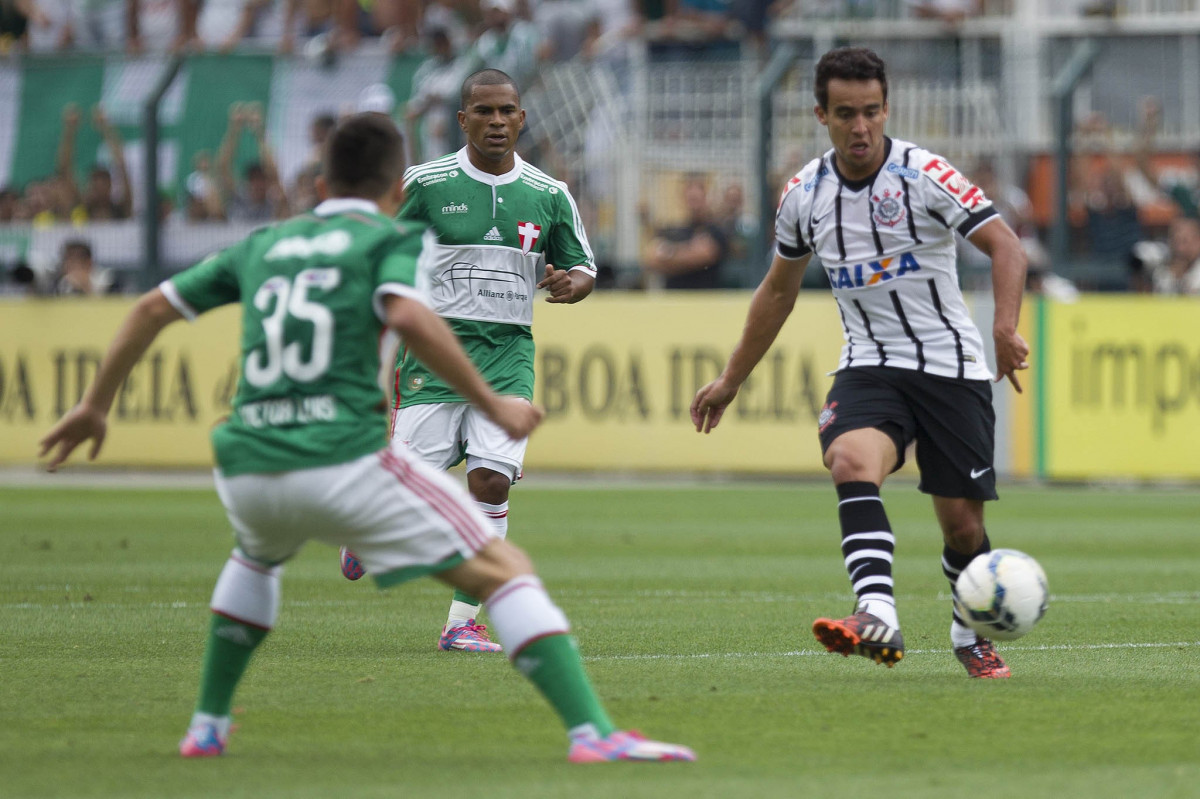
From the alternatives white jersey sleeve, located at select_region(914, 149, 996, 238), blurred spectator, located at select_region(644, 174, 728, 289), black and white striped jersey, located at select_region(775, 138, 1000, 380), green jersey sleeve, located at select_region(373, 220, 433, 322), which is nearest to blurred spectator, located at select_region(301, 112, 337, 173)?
blurred spectator, located at select_region(644, 174, 728, 289)

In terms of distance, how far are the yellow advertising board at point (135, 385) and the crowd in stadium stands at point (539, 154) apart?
0.81m

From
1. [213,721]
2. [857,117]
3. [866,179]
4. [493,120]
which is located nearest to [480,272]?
[493,120]

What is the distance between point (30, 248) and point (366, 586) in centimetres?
1177

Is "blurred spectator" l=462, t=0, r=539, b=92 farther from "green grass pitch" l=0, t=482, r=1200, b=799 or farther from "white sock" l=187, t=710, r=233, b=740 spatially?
"white sock" l=187, t=710, r=233, b=740

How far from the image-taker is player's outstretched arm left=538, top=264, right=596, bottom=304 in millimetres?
7996

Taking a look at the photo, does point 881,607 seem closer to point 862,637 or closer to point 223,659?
point 862,637

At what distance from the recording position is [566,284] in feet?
26.3

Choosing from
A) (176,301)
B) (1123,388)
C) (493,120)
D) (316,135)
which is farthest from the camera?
(316,135)

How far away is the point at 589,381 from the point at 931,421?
12016mm

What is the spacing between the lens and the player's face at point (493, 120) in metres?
8.07

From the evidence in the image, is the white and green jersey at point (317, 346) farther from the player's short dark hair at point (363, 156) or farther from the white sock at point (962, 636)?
the white sock at point (962, 636)

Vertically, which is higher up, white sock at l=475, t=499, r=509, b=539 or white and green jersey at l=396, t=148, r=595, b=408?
white and green jersey at l=396, t=148, r=595, b=408

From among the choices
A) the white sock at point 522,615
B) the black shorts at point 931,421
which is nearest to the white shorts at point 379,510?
the white sock at point 522,615

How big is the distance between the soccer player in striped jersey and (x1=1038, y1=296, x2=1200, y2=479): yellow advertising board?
11.3 meters
